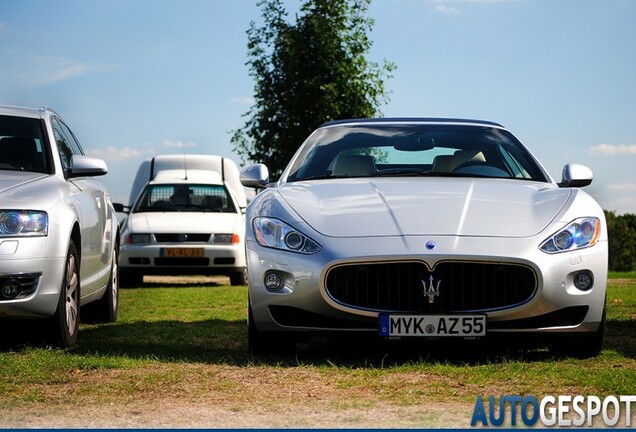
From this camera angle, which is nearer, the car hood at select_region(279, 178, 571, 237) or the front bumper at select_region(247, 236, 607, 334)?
the front bumper at select_region(247, 236, 607, 334)

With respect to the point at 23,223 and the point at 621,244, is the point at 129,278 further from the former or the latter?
the point at 621,244

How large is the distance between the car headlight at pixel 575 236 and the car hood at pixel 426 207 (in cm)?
12

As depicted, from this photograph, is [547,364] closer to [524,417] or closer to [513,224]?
[513,224]

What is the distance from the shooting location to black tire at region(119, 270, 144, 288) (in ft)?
63.8

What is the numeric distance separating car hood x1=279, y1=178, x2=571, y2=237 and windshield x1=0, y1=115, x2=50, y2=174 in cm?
217

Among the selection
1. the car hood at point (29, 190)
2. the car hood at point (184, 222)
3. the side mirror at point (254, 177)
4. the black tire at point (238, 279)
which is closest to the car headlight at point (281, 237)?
the side mirror at point (254, 177)

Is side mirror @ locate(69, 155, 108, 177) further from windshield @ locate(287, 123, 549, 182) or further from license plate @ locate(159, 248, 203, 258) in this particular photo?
license plate @ locate(159, 248, 203, 258)

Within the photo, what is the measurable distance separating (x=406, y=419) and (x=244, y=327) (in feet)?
16.4

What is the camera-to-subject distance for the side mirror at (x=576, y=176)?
843 centimetres

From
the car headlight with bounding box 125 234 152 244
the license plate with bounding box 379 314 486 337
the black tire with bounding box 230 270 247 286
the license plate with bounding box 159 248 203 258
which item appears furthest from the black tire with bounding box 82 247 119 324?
the black tire with bounding box 230 270 247 286

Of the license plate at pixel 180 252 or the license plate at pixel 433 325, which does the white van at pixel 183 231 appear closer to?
the license plate at pixel 180 252

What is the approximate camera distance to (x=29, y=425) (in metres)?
5.38

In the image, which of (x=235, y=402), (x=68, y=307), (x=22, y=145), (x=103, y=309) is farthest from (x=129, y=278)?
(x=235, y=402)

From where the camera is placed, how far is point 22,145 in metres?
9.22
